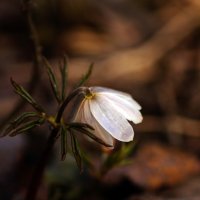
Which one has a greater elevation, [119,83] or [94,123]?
[119,83]

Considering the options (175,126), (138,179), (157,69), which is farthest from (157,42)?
(138,179)

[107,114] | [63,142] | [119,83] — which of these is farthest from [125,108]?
[119,83]

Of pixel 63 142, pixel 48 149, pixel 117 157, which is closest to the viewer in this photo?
pixel 63 142

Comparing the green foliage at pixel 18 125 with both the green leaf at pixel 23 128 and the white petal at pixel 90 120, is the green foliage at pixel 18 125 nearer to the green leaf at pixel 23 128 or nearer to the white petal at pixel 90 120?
the green leaf at pixel 23 128

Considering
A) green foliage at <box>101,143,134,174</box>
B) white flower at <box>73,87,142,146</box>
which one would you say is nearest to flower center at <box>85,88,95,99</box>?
white flower at <box>73,87,142,146</box>

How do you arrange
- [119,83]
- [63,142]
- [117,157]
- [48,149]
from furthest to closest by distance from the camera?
1. [119,83]
2. [117,157]
3. [48,149]
4. [63,142]

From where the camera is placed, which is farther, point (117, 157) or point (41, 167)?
point (117, 157)

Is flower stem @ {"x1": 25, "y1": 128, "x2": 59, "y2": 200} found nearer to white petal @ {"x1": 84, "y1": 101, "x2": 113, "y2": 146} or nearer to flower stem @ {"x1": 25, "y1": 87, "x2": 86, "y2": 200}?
flower stem @ {"x1": 25, "y1": 87, "x2": 86, "y2": 200}

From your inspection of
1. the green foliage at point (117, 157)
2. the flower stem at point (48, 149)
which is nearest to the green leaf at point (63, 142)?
the flower stem at point (48, 149)

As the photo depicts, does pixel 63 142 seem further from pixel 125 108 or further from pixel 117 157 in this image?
pixel 117 157
